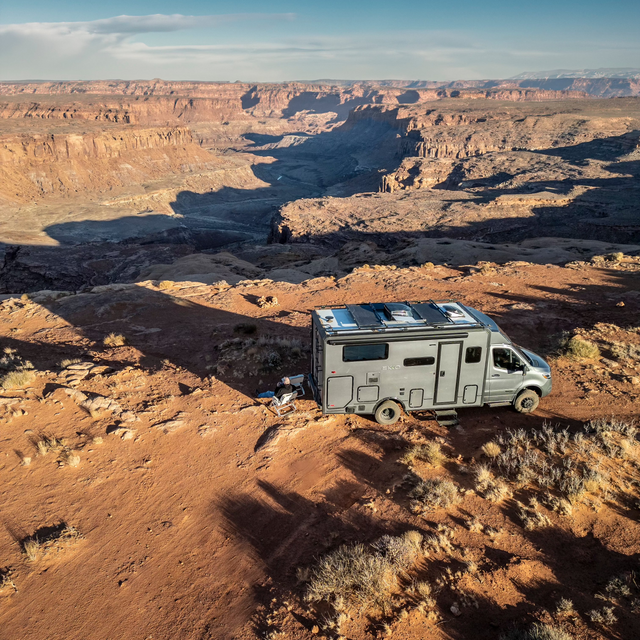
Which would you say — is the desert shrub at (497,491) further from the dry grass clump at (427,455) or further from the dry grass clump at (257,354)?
the dry grass clump at (257,354)

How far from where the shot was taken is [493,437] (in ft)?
35.2

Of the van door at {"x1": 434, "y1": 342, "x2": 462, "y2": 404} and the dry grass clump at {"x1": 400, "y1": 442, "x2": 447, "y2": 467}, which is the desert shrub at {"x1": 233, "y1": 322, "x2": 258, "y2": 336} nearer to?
the van door at {"x1": 434, "y1": 342, "x2": 462, "y2": 404}

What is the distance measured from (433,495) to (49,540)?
23.5ft

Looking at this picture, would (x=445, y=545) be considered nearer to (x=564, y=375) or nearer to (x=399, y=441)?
(x=399, y=441)

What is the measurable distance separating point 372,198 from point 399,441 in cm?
7921

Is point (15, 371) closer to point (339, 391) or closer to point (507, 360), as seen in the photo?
point (339, 391)

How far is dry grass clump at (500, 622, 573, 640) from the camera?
590cm

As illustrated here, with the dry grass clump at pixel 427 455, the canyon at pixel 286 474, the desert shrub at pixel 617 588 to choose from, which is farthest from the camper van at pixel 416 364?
the desert shrub at pixel 617 588

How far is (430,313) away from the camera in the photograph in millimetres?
11578

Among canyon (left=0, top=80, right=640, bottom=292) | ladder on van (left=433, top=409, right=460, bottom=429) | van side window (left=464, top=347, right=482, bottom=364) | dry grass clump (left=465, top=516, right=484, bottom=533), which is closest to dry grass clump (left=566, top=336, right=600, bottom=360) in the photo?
van side window (left=464, top=347, right=482, bottom=364)

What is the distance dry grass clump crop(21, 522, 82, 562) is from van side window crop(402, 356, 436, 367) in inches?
298

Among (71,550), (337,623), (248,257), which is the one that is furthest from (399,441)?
(248,257)

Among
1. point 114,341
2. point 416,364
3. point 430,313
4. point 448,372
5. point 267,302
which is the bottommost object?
point 267,302

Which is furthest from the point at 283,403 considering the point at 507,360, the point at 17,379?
the point at 17,379
